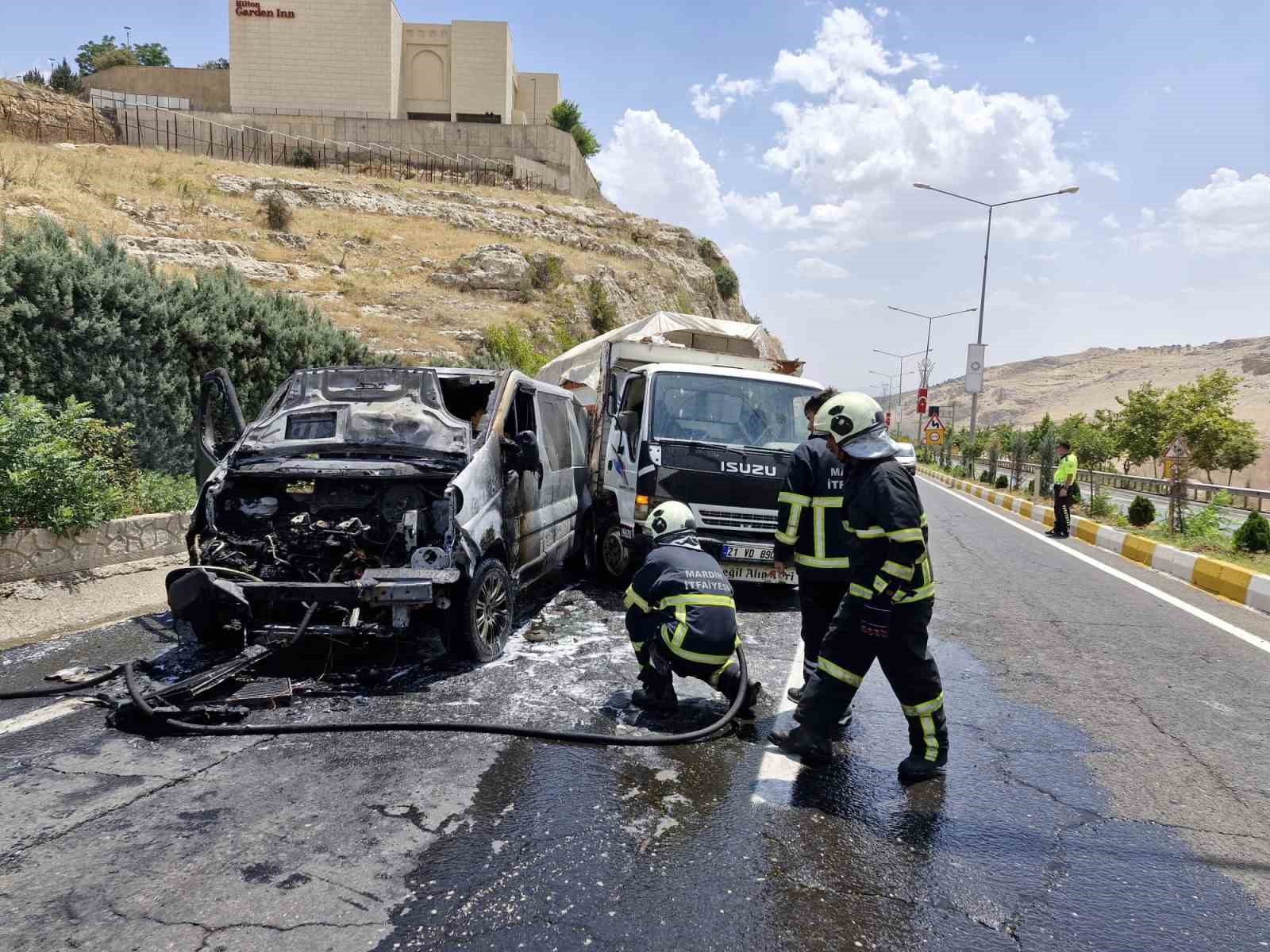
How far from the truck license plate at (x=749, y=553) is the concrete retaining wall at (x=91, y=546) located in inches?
205

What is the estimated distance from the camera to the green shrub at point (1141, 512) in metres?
15.9

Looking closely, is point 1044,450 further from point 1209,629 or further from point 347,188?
point 347,188

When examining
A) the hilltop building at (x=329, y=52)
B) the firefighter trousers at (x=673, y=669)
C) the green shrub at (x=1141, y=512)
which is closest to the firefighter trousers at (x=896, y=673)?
the firefighter trousers at (x=673, y=669)

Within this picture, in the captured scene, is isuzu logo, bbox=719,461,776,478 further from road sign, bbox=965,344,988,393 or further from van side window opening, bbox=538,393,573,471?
road sign, bbox=965,344,988,393

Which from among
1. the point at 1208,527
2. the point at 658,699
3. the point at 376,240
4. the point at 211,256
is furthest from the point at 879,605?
the point at 376,240

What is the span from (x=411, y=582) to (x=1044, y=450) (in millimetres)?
22049

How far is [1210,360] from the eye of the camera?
154m

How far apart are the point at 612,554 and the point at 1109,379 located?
585 ft

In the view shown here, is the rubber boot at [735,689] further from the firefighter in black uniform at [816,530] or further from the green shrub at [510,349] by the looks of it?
the green shrub at [510,349]

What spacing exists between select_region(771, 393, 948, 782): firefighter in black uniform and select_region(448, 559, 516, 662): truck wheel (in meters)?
2.17

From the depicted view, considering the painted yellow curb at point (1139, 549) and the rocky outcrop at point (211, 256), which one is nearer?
the painted yellow curb at point (1139, 549)

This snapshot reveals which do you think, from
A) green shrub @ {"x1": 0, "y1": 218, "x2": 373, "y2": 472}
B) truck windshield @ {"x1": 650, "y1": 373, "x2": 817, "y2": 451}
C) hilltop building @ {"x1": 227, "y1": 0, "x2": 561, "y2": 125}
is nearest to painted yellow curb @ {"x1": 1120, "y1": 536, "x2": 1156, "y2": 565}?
truck windshield @ {"x1": 650, "y1": 373, "x2": 817, "y2": 451}

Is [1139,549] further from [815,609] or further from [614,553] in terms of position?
[815,609]

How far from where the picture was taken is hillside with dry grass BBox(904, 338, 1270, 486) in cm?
13412
